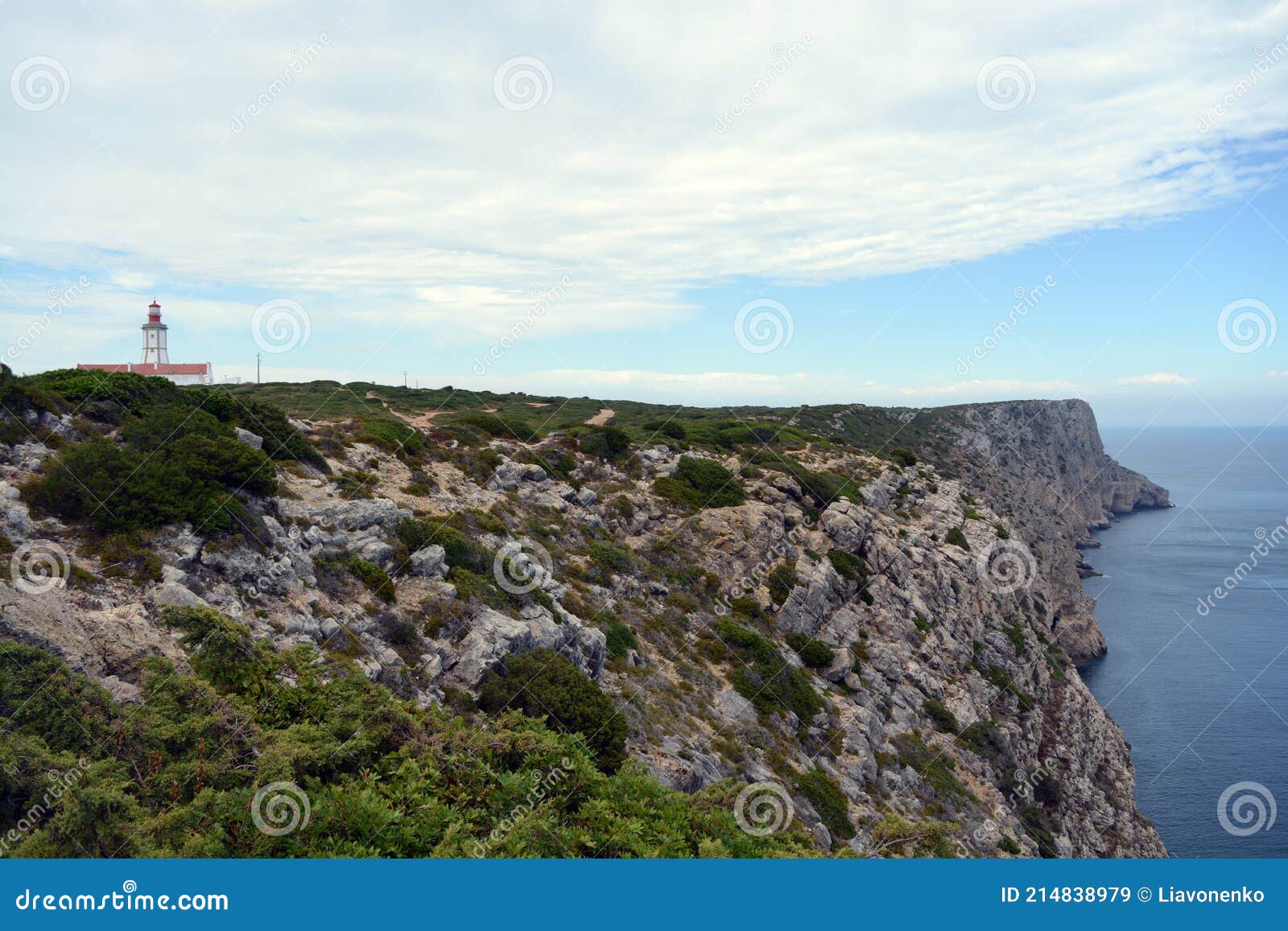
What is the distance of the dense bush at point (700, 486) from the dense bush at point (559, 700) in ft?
65.0

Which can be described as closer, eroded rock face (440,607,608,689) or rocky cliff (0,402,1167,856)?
rocky cliff (0,402,1167,856)

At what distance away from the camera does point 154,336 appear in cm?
5841

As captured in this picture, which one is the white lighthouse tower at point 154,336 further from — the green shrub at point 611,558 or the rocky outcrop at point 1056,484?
the rocky outcrop at point 1056,484

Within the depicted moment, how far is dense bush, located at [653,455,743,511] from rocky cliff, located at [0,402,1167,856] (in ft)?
1.91

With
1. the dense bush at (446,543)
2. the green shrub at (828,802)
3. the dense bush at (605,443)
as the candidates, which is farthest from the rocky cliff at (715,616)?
the dense bush at (605,443)

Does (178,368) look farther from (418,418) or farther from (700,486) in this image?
(700,486)

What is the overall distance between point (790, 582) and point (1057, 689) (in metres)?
23.5

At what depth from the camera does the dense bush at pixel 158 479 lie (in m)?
16.3

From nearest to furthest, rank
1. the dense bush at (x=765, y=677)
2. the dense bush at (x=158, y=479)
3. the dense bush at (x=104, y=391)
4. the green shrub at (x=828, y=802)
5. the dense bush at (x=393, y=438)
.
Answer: the dense bush at (x=158, y=479), the dense bush at (x=104, y=391), the green shrub at (x=828, y=802), the dense bush at (x=765, y=677), the dense bush at (x=393, y=438)

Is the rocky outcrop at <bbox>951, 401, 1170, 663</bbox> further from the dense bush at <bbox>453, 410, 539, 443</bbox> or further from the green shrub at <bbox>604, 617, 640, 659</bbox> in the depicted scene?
the green shrub at <bbox>604, 617, 640, 659</bbox>

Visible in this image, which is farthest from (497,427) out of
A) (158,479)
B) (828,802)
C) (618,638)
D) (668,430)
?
(828,802)

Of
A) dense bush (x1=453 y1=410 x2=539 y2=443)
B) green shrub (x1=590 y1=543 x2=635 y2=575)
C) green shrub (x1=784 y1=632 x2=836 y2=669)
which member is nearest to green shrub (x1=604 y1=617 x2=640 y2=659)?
green shrub (x1=590 y1=543 x2=635 y2=575)

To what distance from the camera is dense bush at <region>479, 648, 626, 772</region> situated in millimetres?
16859

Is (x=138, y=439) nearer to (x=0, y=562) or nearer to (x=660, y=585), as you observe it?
(x=0, y=562)
